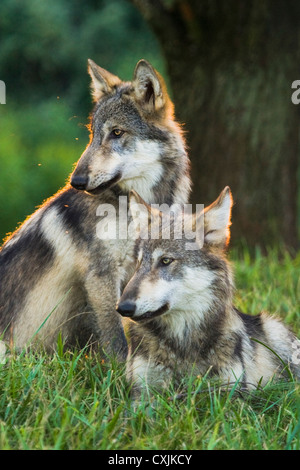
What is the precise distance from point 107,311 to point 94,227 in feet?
1.97

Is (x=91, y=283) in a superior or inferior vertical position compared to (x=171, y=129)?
inferior

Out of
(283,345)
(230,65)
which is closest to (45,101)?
(230,65)

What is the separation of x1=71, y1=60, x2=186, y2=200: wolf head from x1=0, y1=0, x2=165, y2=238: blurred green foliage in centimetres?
713

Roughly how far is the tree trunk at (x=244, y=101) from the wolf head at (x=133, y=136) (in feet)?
11.3

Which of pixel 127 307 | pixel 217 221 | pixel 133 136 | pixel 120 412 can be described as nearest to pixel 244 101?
pixel 133 136

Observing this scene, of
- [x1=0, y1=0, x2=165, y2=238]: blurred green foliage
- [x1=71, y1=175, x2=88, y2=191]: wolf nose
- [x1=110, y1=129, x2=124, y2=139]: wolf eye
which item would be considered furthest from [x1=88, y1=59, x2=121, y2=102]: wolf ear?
[x1=0, y1=0, x2=165, y2=238]: blurred green foliage

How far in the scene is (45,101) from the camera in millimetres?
12367

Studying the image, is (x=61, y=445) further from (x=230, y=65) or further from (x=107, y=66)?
(x=107, y=66)

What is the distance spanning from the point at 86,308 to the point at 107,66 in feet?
29.3

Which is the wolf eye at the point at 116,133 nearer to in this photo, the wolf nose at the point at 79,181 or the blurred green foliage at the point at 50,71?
the wolf nose at the point at 79,181

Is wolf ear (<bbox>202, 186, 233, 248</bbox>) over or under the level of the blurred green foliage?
under

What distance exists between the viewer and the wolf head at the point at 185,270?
12.0 feet

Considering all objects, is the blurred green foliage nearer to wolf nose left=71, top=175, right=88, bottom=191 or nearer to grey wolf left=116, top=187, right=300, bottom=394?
wolf nose left=71, top=175, right=88, bottom=191

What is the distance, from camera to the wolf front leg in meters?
4.52
